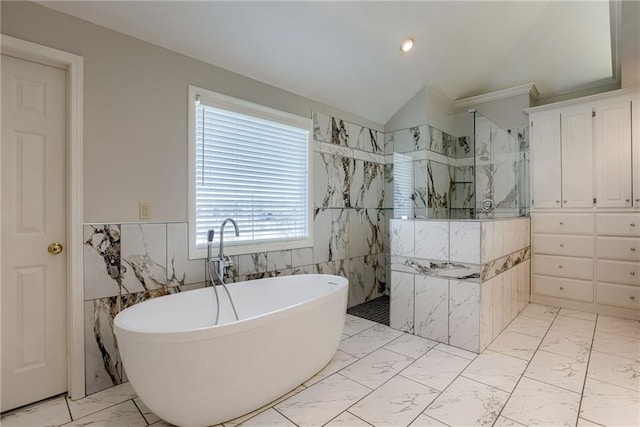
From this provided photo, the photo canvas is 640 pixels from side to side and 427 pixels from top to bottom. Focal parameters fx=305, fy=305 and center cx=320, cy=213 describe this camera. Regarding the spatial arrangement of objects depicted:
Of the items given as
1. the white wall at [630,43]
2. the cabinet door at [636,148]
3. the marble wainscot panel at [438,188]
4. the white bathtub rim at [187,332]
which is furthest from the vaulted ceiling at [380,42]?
the white bathtub rim at [187,332]

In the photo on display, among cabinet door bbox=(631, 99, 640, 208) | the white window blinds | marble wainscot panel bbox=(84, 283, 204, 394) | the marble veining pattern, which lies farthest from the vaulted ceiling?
the marble veining pattern

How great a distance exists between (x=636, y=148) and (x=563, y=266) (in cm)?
140

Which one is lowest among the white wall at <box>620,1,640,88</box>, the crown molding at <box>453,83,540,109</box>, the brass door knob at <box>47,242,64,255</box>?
the brass door knob at <box>47,242,64,255</box>

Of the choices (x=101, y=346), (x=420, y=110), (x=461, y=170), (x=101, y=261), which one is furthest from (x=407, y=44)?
(x=101, y=346)

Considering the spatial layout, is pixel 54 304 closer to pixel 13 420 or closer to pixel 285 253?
pixel 13 420

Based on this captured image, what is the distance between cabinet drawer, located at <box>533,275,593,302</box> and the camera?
134 inches

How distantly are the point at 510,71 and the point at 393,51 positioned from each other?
1824 mm

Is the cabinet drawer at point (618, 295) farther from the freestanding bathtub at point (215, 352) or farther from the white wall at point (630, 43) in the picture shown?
the freestanding bathtub at point (215, 352)

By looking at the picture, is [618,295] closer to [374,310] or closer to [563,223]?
[563,223]

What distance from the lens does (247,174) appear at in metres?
2.82

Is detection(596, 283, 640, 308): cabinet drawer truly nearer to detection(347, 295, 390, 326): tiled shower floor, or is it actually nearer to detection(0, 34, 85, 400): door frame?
detection(347, 295, 390, 326): tiled shower floor

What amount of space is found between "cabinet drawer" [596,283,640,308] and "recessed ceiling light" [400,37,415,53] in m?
3.27

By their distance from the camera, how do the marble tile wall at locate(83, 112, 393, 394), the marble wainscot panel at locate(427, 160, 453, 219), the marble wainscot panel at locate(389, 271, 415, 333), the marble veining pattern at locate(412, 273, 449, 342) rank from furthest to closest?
1. the marble wainscot panel at locate(427, 160, 453, 219)
2. the marble wainscot panel at locate(389, 271, 415, 333)
3. the marble veining pattern at locate(412, 273, 449, 342)
4. the marble tile wall at locate(83, 112, 393, 394)

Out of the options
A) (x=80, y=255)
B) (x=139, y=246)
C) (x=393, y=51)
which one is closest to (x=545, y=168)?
(x=393, y=51)
